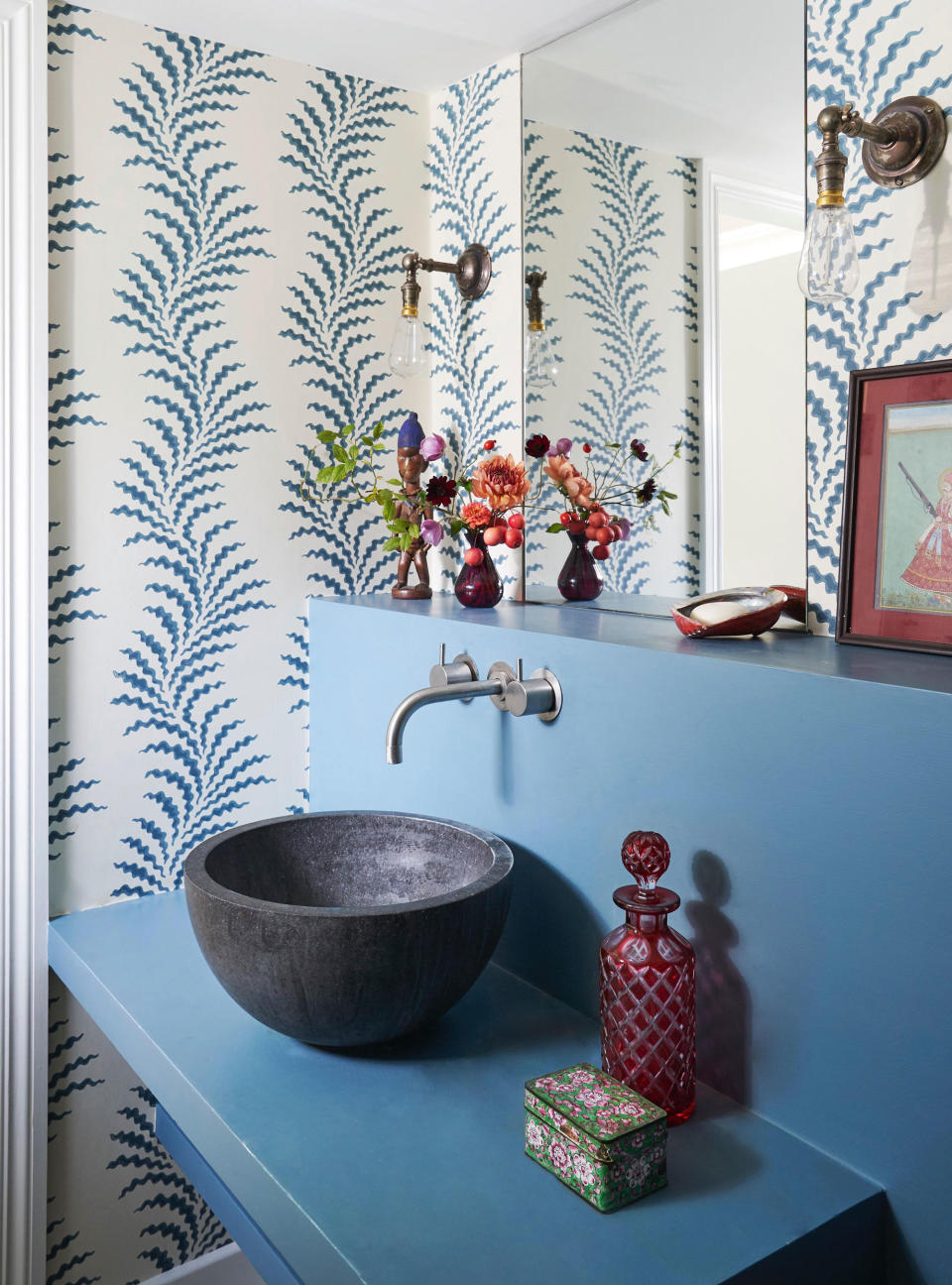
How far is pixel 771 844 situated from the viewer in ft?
3.55

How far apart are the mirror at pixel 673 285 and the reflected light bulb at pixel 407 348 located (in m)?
0.23

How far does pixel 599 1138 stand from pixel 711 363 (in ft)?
3.22

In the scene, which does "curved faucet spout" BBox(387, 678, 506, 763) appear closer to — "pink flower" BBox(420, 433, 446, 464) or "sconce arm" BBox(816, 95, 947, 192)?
"pink flower" BBox(420, 433, 446, 464)

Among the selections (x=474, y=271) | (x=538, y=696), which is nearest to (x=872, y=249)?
(x=538, y=696)

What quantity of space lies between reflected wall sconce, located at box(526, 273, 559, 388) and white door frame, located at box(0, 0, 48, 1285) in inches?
30.6

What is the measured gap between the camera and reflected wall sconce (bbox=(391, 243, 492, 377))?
1908mm

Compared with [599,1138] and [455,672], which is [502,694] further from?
[599,1138]

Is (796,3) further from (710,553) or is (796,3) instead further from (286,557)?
(286,557)

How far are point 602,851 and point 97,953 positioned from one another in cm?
81

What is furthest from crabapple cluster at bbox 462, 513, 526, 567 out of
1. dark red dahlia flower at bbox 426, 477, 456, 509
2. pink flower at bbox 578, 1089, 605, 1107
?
pink flower at bbox 578, 1089, 605, 1107

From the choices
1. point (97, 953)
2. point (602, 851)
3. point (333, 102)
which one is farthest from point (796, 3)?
point (97, 953)

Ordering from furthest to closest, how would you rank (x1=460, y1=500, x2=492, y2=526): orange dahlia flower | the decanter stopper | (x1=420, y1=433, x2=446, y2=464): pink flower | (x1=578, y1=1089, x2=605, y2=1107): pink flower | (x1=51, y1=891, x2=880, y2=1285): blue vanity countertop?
(x1=420, y1=433, x2=446, y2=464): pink flower → (x1=460, y1=500, x2=492, y2=526): orange dahlia flower → the decanter stopper → (x1=578, y1=1089, x2=605, y2=1107): pink flower → (x1=51, y1=891, x2=880, y2=1285): blue vanity countertop

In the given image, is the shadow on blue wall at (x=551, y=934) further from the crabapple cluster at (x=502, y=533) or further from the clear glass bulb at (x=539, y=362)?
the clear glass bulb at (x=539, y=362)

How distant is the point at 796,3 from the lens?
1.29 meters
